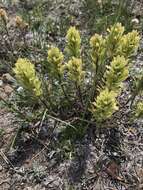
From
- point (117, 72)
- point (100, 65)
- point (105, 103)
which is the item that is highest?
point (100, 65)

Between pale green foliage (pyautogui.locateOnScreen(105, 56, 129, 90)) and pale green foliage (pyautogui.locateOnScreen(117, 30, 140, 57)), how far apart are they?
17 cm

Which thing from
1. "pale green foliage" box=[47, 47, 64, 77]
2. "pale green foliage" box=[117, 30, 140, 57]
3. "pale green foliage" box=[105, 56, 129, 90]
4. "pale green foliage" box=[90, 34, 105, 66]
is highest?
"pale green foliage" box=[117, 30, 140, 57]

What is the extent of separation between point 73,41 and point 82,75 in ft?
0.64

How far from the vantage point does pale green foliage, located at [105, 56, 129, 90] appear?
71.4 inches

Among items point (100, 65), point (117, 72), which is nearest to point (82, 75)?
point (100, 65)

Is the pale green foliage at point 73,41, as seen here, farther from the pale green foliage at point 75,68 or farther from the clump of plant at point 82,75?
the pale green foliage at point 75,68

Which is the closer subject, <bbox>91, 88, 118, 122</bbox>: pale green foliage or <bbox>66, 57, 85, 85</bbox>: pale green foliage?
<bbox>91, 88, 118, 122</bbox>: pale green foliage

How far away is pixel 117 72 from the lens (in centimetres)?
185

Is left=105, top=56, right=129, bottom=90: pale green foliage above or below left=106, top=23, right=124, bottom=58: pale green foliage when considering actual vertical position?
below

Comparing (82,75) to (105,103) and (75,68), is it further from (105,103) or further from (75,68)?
(105,103)

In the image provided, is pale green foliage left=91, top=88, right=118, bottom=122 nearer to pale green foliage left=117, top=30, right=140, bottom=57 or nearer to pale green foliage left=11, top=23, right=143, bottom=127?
pale green foliage left=11, top=23, right=143, bottom=127

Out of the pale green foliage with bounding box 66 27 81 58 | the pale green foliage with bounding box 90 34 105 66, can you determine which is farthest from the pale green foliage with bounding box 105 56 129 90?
the pale green foliage with bounding box 66 27 81 58

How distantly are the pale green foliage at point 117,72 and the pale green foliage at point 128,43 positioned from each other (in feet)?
0.55

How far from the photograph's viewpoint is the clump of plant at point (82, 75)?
184 centimetres
